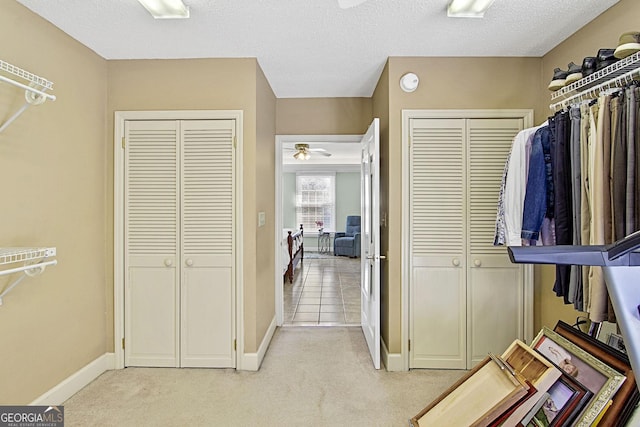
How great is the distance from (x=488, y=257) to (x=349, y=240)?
6.08m

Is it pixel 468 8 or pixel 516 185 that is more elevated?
pixel 468 8

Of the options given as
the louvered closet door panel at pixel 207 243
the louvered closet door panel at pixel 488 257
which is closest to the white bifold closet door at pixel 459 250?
the louvered closet door panel at pixel 488 257

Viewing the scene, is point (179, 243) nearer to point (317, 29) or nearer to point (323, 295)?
point (317, 29)

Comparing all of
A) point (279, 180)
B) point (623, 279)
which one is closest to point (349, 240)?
point (279, 180)

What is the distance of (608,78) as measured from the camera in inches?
69.4

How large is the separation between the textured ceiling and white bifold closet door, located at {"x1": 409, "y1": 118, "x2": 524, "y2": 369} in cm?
57

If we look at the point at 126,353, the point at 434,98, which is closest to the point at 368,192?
the point at 434,98

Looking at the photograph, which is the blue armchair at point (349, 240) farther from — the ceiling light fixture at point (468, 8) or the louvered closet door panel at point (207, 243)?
the ceiling light fixture at point (468, 8)

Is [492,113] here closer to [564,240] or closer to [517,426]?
[564,240]

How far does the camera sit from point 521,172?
7.32ft

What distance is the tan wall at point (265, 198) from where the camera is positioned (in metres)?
2.89

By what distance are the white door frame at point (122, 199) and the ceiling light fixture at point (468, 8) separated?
161 cm

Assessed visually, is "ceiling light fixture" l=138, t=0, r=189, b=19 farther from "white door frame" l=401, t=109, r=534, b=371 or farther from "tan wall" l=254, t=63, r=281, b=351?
"white door frame" l=401, t=109, r=534, b=371

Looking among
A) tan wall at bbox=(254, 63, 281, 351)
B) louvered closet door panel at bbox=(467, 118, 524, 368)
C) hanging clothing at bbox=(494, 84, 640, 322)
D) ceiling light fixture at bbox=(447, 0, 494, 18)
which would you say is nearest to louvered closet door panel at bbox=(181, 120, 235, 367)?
tan wall at bbox=(254, 63, 281, 351)
